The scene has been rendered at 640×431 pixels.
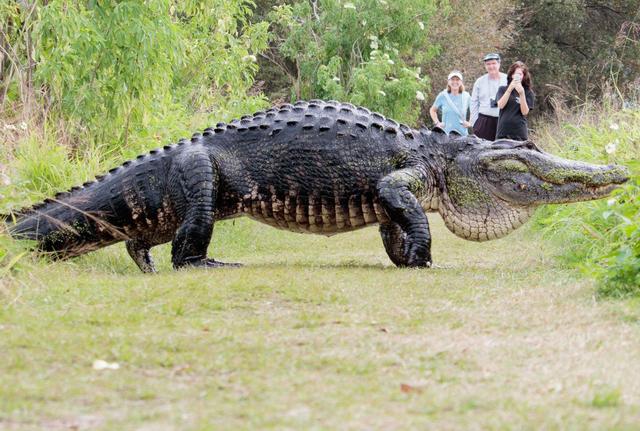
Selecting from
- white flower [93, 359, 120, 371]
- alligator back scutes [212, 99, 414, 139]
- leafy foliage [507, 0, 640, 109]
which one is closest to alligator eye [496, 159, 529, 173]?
alligator back scutes [212, 99, 414, 139]

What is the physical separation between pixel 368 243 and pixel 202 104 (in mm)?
5517

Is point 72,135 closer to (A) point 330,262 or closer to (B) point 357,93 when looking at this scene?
(A) point 330,262

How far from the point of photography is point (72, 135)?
10312 mm

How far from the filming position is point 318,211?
7793 mm

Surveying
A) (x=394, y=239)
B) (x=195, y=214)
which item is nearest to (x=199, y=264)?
(x=195, y=214)

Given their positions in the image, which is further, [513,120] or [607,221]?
[513,120]

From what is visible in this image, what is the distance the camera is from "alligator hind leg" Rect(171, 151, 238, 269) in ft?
24.6

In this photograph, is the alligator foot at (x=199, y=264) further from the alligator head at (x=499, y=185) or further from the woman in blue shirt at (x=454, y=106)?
the woman in blue shirt at (x=454, y=106)

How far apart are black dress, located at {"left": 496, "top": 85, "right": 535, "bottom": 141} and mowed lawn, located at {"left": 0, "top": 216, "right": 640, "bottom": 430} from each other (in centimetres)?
444

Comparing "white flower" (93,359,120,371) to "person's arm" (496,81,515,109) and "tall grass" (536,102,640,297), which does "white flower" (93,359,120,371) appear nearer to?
"tall grass" (536,102,640,297)

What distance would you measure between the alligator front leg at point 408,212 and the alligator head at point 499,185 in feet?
1.56

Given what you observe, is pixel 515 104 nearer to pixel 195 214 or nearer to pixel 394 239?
pixel 394 239

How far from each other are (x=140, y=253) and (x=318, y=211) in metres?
1.61

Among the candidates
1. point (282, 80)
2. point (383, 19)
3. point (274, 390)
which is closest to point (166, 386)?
point (274, 390)
